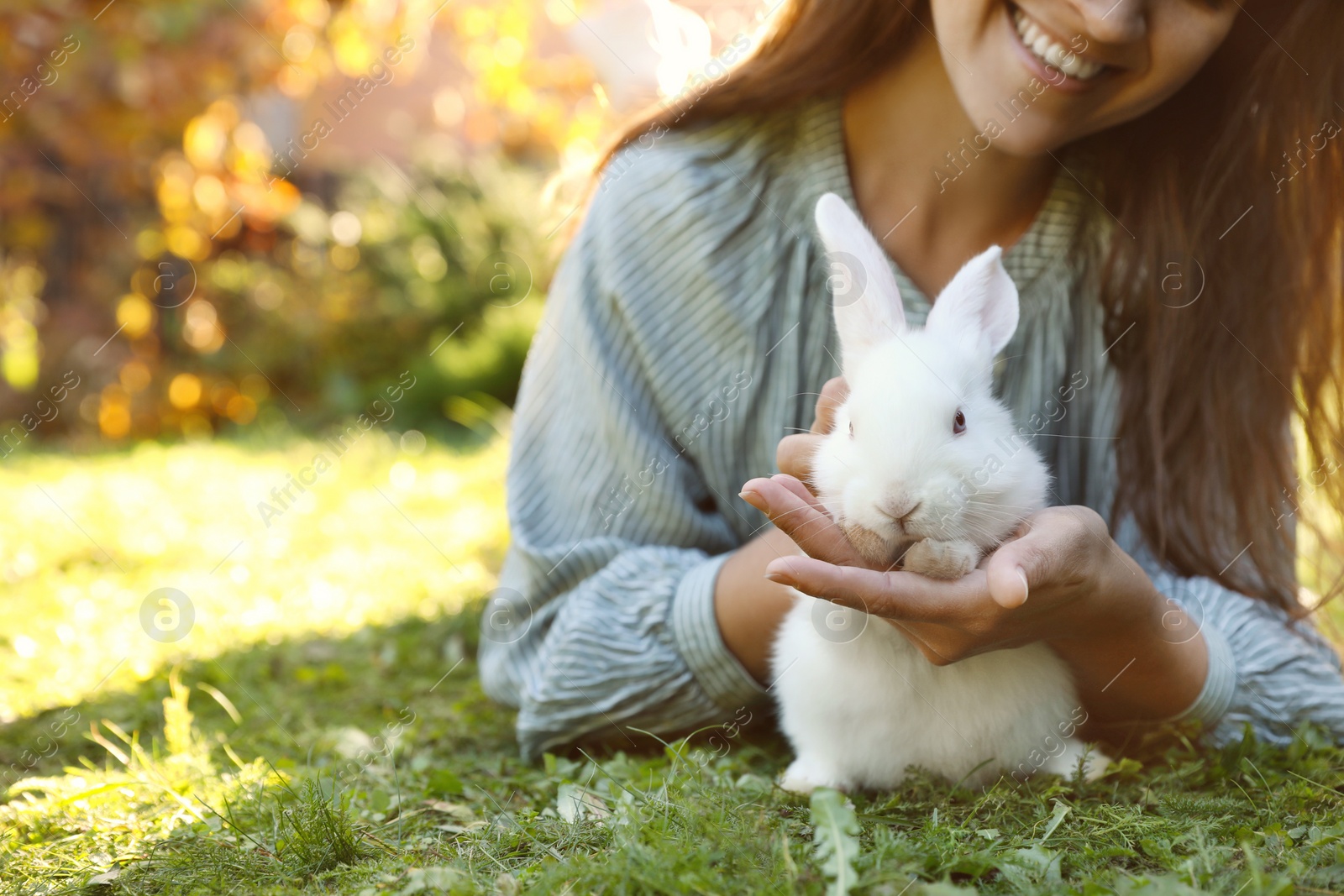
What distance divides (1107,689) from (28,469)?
5581 mm

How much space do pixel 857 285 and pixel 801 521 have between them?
1.58 ft

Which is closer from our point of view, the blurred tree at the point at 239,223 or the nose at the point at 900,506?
the nose at the point at 900,506

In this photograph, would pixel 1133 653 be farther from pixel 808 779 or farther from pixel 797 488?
pixel 797 488

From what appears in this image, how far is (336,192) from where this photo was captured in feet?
30.3

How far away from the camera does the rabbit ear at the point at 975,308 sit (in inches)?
72.4

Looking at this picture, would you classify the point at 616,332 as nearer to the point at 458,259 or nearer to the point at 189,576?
the point at 189,576

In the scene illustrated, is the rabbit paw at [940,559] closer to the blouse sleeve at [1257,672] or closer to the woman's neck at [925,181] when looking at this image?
the blouse sleeve at [1257,672]

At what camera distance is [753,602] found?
214 cm

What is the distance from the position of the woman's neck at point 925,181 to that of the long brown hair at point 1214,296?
11cm

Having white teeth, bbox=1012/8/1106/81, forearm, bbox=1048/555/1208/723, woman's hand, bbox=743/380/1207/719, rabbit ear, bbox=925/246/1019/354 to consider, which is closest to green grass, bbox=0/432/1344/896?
forearm, bbox=1048/555/1208/723

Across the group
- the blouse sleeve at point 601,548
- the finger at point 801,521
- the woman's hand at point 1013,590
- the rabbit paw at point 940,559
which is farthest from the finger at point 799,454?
the blouse sleeve at point 601,548

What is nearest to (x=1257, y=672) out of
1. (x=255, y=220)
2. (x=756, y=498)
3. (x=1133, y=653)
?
(x=1133, y=653)

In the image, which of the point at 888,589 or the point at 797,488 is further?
the point at 797,488

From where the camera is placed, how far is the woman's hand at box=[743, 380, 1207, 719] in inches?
62.0
